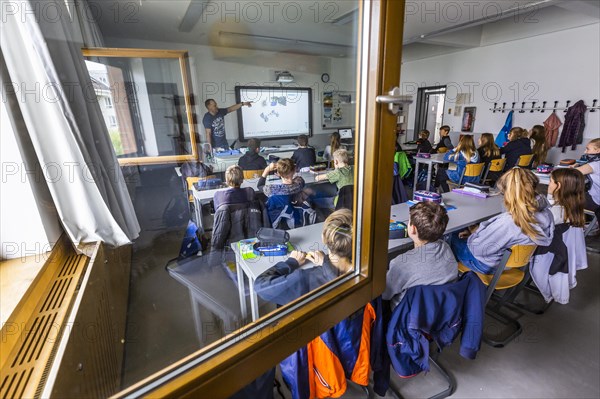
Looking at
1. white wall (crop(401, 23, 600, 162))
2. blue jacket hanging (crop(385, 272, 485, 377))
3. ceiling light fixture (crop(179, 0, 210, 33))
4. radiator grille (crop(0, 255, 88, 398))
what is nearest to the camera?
radiator grille (crop(0, 255, 88, 398))

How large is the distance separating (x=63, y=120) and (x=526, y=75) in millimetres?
6778

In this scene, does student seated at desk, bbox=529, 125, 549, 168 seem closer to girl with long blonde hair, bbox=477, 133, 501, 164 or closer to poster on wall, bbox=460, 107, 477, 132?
girl with long blonde hair, bbox=477, 133, 501, 164

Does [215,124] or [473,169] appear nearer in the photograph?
[473,169]

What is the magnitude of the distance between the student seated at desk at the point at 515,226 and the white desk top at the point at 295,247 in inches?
42.6

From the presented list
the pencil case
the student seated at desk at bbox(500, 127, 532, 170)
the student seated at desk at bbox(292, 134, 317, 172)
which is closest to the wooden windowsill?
the pencil case

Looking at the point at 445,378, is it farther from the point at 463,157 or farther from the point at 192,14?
the point at 192,14

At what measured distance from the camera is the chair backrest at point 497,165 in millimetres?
4281

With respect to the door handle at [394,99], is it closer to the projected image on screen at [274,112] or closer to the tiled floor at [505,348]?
the tiled floor at [505,348]

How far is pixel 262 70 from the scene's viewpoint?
5734 mm

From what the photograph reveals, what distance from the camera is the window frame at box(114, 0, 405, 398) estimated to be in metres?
0.64

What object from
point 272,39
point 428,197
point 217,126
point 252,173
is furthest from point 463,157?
point 272,39

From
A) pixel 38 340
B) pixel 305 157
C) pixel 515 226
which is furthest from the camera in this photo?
pixel 305 157

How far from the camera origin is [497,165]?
14.1 feet

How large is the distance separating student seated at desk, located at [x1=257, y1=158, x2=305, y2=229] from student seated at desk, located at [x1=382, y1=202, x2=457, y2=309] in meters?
1.05
